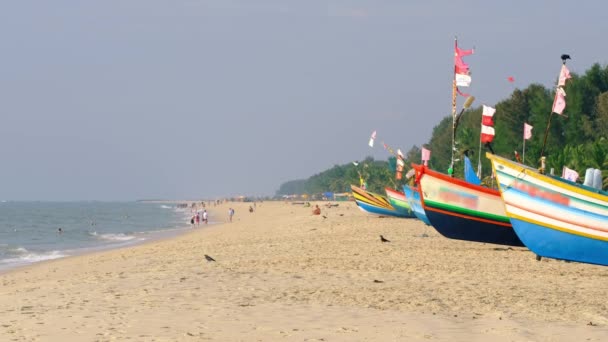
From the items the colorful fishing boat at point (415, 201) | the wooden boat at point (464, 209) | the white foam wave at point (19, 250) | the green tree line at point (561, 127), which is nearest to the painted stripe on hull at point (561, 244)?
the wooden boat at point (464, 209)

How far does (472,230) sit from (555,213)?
5148mm

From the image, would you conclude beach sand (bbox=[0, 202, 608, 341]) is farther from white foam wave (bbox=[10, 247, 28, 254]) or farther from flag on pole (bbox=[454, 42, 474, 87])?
white foam wave (bbox=[10, 247, 28, 254])

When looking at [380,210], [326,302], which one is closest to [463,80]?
[326,302]

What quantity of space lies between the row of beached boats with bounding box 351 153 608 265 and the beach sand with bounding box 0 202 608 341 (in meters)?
0.56

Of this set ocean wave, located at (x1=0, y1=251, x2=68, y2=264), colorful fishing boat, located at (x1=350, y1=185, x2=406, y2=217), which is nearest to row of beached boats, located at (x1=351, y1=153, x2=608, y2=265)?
ocean wave, located at (x1=0, y1=251, x2=68, y2=264)

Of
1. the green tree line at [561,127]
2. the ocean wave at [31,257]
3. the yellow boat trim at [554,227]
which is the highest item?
the green tree line at [561,127]

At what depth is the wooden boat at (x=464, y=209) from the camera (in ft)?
79.6

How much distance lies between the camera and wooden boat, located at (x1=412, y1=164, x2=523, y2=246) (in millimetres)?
24250

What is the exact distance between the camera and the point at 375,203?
5588 cm

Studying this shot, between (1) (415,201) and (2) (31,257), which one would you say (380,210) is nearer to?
(1) (415,201)

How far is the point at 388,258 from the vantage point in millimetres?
→ 21562

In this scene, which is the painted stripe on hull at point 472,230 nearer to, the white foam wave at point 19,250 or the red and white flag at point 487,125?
the red and white flag at point 487,125

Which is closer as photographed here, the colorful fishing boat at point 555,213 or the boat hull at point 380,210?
the colorful fishing boat at point 555,213

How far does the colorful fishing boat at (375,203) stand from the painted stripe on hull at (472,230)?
2594 cm
